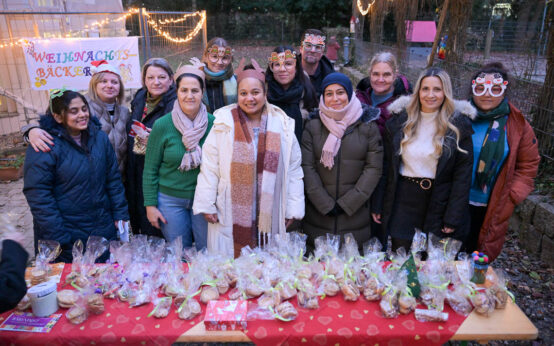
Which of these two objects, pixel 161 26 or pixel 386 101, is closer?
pixel 386 101

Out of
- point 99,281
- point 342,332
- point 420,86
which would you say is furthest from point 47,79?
point 342,332

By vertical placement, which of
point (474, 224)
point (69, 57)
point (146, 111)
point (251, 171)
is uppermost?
point (69, 57)

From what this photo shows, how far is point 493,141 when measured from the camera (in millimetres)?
3123

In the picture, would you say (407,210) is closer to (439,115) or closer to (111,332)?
(439,115)

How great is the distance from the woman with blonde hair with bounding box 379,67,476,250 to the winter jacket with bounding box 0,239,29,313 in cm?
259

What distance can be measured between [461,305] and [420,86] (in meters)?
1.67

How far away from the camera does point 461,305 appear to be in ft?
7.12

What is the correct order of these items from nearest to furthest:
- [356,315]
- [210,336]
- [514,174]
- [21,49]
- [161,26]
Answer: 1. [210,336]
2. [356,315]
3. [514,174]
4. [21,49]
5. [161,26]

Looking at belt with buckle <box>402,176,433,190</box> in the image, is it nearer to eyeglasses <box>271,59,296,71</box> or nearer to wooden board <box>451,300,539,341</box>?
wooden board <box>451,300,539,341</box>

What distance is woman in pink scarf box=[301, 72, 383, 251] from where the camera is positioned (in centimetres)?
306

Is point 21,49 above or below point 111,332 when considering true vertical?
above

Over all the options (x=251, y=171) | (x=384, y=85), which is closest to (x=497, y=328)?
(x=251, y=171)

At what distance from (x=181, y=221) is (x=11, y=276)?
156 cm

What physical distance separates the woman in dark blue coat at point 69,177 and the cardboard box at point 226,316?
145cm
